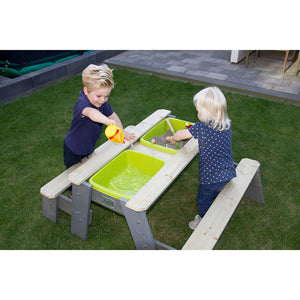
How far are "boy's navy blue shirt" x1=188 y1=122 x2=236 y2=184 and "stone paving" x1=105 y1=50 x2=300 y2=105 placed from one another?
10.9 feet

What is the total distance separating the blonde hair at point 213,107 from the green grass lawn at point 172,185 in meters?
1.28

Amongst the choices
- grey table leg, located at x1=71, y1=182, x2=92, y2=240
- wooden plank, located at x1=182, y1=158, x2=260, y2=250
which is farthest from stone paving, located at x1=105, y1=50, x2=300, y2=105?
grey table leg, located at x1=71, y1=182, x2=92, y2=240

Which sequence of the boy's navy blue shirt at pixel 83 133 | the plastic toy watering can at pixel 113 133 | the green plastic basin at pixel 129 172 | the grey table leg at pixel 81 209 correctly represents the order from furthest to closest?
the green plastic basin at pixel 129 172, the boy's navy blue shirt at pixel 83 133, the grey table leg at pixel 81 209, the plastic toy watering can at pixel 113 133

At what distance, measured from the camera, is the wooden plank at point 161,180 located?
2.21 metres

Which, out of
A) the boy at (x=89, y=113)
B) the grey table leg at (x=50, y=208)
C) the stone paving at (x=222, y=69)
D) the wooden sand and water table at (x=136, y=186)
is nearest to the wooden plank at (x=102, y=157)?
the wooden sand and water table at (x=136, y=186)

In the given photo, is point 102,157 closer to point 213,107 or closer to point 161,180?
point 161,180

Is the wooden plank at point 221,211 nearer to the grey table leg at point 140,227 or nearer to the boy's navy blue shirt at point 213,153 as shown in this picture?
the boy's navy blue shirt at point 213,153

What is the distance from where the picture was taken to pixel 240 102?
5191 millimetres

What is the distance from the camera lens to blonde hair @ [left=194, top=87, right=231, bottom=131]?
2207 mm

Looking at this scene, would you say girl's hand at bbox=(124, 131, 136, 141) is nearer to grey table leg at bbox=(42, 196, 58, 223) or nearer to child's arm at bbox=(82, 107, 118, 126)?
child's arm at bbox=(82, 107, 118, 126)

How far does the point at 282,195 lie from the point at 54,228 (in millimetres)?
2553

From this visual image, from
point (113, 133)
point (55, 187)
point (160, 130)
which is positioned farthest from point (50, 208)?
point (160, 130)

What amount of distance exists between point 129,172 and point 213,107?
1.26 m

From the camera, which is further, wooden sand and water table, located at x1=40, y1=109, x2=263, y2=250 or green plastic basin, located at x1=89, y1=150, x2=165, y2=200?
green plastic basin, located at x1=89, y1=150, x2=165, y2=200
